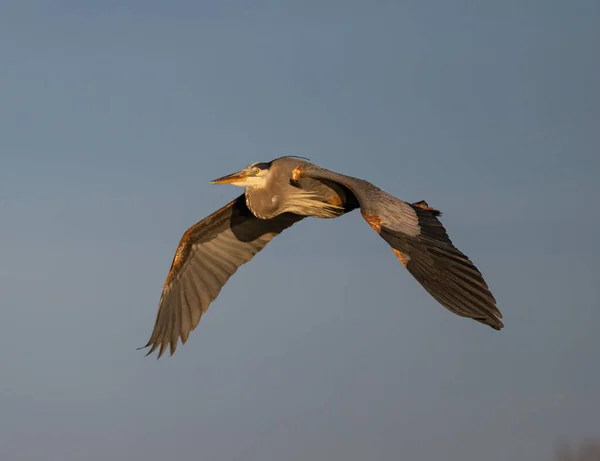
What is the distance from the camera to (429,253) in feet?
35.2

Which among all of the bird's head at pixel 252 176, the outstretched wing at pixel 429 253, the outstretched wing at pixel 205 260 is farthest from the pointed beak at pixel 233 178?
the outstretched wing at pixel 429 253

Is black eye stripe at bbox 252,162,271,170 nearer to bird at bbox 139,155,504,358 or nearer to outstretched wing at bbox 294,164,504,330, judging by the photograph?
bird at bbox 139,155,504,358

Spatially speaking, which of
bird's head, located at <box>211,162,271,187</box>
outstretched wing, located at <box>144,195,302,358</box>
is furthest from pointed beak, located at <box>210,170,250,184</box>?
outstretched wing, located at <box>144,195,302,358</box>

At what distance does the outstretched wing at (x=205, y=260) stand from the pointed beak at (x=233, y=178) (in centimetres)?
134

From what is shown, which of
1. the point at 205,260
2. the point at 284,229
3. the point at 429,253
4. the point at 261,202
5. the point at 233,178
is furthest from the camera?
the point at 205,260

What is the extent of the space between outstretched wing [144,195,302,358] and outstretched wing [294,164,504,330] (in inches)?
131

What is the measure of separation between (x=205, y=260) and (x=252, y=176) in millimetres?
2613

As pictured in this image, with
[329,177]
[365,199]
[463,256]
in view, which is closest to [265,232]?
[329,177]

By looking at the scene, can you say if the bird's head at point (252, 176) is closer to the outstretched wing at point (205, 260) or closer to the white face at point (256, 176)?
the white face at point (256, 176)

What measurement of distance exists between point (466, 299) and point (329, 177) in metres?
3.85

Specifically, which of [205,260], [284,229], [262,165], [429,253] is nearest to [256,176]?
[262,165]

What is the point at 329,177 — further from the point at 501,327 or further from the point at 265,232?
the point at 501,327

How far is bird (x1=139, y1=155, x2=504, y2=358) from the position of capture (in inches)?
401

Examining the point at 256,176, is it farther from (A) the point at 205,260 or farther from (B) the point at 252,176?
(A) the point at 205,260
